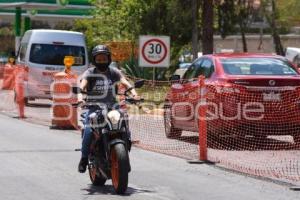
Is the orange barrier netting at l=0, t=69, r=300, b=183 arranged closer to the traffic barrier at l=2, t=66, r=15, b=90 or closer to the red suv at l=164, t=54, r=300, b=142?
the red suv at l=164, t=54, r=300, b=142

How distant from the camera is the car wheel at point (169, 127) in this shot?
597 inches

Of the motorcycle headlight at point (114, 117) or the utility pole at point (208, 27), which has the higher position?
the utility pole at point (208, 27)

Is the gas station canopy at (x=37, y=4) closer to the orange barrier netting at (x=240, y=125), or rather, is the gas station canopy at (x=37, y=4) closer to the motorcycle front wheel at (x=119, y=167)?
the orange barrier netting at (x=240, y=125)

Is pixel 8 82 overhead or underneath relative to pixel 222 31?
underneath

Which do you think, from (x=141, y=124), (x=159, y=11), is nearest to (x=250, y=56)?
(x=141, y=124)

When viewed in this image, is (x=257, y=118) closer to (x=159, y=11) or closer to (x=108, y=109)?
(x=108, y=109)

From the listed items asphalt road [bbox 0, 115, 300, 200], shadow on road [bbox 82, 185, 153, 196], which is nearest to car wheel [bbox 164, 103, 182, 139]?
asphalt road [bbox 0, 115, 300, 200]

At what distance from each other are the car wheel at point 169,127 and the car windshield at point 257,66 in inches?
67.4

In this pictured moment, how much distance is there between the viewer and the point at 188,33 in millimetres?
36750

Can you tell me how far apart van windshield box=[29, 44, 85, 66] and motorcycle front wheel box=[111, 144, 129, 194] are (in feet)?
54.0

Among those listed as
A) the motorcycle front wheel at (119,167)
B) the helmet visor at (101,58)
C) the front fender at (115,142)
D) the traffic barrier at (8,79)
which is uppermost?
the helmet visor at (101,58)

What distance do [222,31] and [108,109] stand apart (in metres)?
23.4

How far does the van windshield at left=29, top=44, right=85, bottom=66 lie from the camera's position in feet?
82.9

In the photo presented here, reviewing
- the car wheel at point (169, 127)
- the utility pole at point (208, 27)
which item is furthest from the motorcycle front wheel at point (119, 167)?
the utility pole at point (208, 27)
